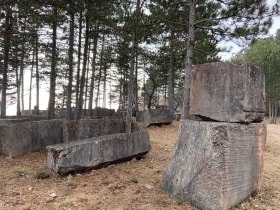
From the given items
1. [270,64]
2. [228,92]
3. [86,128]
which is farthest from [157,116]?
[270,64]

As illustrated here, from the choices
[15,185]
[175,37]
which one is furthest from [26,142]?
[175,37]

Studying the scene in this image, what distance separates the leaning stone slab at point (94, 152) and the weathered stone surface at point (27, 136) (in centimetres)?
217

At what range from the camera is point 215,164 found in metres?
4.82

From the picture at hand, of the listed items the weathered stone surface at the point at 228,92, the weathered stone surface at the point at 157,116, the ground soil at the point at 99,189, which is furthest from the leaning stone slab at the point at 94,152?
the weathered stone surface at the point at 157,116

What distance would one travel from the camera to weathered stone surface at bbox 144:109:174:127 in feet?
46.6

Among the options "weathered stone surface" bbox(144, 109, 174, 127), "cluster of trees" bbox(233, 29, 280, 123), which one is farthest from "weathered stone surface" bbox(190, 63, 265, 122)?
"cluster of trees" bbox(233, 29, 280, 123)

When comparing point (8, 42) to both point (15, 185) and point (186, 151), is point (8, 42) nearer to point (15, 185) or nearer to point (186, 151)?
point (15, 185)

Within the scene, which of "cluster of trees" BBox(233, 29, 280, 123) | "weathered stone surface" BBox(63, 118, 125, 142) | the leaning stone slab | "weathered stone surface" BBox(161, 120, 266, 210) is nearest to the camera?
"weathered stone surface" BBox(161, 120, 266, 210)

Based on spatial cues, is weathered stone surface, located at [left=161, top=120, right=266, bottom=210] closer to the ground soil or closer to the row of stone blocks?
the row of stone blocks

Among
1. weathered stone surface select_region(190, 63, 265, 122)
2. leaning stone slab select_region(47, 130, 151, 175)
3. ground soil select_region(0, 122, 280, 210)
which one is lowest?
ground soil select_region(0, 122, 280, 210)

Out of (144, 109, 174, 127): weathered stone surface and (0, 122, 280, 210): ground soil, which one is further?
(144, 109, 174, 127): weathered stone surface

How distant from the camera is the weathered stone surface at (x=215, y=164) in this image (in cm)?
482

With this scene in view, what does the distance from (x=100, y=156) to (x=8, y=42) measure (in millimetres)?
8482

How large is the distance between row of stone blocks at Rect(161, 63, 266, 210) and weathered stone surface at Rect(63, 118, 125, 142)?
11.5 ft
